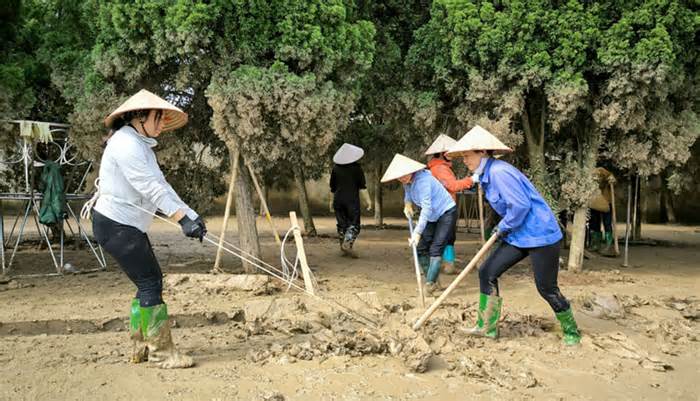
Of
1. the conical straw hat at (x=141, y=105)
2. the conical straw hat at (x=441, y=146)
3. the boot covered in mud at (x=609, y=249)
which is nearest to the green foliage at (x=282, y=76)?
the conical straw hat at (x=441, y=146)

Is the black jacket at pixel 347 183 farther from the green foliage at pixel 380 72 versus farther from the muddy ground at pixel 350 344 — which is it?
the muddy ground at pixel 350 344

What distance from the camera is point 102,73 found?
7.79 meters

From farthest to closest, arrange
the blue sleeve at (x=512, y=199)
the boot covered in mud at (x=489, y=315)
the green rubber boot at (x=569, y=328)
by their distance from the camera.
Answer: the boot covered in mud at (x=489, y=315) < the green rubber boot at (x=569, y=328) < the blue sleeve at (x=512, y=199)

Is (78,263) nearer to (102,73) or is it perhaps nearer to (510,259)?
(102,73)

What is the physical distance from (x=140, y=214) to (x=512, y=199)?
2855 mm

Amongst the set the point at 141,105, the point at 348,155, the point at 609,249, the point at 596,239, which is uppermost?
the point at 141,105

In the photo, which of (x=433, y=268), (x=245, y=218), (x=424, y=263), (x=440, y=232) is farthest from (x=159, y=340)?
(x=245, y=218)

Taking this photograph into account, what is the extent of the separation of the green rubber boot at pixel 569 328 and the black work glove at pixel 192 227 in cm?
300

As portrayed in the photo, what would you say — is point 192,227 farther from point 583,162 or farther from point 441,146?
point 583,162

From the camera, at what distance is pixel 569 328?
514cm

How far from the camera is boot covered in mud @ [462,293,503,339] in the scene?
5.30m

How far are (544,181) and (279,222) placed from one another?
1167 cm

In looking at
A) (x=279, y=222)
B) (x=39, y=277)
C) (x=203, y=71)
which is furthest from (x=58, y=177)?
(x=279, y=222)

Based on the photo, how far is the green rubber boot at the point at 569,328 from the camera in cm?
510
